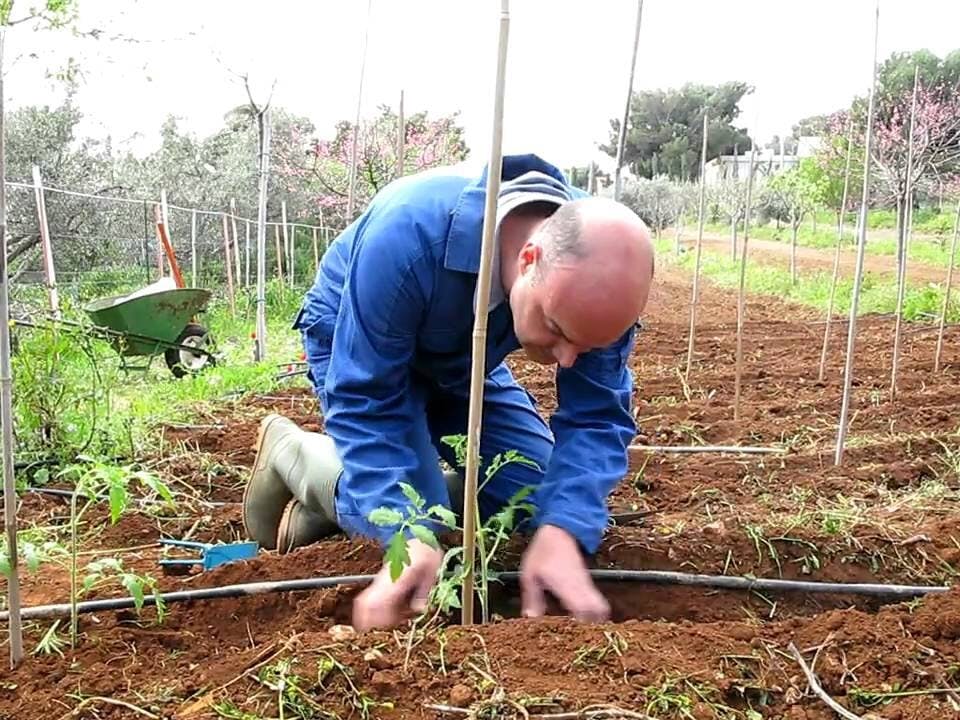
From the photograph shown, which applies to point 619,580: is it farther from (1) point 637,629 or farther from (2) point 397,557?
(2) point 397,557

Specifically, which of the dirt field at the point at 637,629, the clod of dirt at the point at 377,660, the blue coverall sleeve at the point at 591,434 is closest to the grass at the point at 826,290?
the dirt field at the point at 637,629

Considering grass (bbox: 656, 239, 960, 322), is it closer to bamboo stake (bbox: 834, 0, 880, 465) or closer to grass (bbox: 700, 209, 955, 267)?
grass (bbox: 700, 209, 955, 267)

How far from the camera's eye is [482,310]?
1520mm

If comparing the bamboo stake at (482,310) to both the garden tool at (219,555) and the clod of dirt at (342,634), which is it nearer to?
the clod of dirt at (342,634)

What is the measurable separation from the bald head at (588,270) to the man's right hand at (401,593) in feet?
1.86

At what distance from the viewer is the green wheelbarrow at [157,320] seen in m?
7.04

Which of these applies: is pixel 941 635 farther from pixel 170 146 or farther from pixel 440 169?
pixel 170 146

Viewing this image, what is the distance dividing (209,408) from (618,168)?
10.3 ft

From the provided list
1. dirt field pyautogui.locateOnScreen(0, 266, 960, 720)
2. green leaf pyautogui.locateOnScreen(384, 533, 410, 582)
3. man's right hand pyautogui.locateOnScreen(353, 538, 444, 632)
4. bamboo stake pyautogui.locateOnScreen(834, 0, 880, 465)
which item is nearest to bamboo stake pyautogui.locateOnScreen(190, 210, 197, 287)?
dirt field pyautogui.locateOnScreen(0, 266, 960, 720)

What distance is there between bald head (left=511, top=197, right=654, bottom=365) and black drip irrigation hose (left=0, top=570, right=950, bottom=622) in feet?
2.00

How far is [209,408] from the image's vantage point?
5.39 meters

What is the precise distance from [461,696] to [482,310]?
0.62m

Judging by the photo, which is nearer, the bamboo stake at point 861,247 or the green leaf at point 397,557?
the green leaf at point 397,557

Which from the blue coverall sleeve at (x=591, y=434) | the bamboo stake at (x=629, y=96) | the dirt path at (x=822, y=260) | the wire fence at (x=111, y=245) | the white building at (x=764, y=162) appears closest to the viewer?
the blue coverall sleeve at (x=591, y=434)
